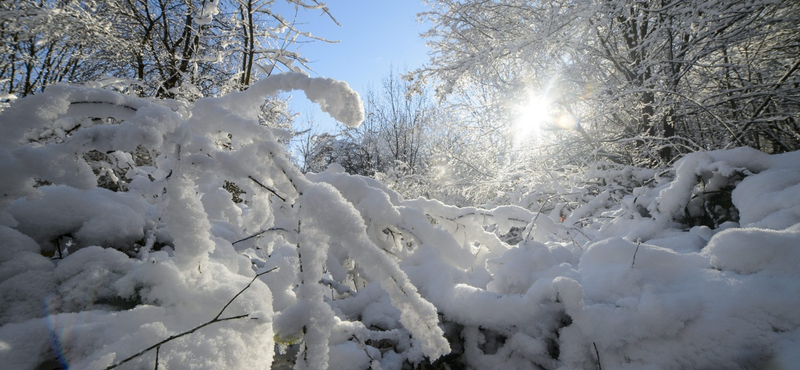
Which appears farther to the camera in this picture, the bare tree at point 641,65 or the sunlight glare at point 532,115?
the sunlight glare at point 532,115

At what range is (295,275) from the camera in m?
1.18

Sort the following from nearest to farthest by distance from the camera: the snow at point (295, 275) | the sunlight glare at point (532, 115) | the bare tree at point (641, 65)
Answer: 1. the snow at point (295, 275)
2. the bare tree at point (641, 65)
3. the sunlight glare at point (532, 115)

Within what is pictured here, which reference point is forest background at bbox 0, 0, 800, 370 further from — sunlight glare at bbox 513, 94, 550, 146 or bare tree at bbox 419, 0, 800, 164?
sunlight glare at bbox 513, 94, 550, 146

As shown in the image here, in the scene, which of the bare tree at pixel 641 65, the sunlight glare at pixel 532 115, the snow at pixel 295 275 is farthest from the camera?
the sunlight glare at pixel 532 115

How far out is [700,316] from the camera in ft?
3.46

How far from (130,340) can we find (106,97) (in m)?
0.66

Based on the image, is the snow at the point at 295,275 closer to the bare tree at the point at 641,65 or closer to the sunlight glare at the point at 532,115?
the bare tree at the point at 641,65

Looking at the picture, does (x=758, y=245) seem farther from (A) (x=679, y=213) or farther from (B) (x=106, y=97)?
(B) (x=106, y=97)

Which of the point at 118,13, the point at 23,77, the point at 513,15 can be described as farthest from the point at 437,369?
the point at 23,77

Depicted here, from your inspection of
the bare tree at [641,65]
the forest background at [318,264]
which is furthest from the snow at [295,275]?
the bare tree at [641,65]

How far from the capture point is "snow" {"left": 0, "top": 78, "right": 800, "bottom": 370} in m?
0.75

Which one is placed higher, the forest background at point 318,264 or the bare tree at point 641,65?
the bare tree at point 641,65

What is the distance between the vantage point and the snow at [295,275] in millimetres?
753

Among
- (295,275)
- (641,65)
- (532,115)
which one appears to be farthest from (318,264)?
(532,115)
